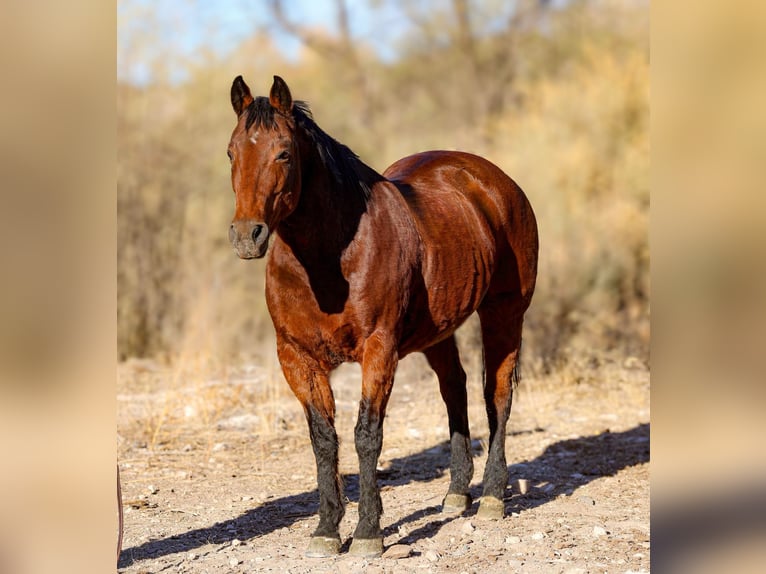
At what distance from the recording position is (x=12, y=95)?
2.43m

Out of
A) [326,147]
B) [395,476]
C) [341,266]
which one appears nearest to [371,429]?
[341,266]

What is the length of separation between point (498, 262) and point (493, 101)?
39.1 feet

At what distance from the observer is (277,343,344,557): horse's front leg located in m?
4.70

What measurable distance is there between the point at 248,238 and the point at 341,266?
82cm

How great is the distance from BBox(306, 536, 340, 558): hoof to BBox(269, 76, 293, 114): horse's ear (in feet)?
6.89

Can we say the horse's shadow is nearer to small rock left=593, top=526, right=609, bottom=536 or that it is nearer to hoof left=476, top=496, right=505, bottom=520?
hoof left=476, top=496, right=505, bottom=520

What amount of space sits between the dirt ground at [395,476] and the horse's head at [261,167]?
163cm

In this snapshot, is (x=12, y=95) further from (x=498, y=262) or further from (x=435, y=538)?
(x=498, y=262)

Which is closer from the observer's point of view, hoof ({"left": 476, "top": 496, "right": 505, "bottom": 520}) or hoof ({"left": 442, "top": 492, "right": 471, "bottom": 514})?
hoof ({"left": 476, "top": 496, "right": 505, "bottom": 520})

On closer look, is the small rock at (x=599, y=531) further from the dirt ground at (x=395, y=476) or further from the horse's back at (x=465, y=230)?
the horse's back at (x=465, y=230)

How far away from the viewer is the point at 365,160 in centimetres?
1412

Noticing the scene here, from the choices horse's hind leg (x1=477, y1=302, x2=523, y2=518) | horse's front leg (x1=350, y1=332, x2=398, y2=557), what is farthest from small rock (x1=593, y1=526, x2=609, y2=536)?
horse's front leg (x1=350, y1=332, x2=398, y2=557)

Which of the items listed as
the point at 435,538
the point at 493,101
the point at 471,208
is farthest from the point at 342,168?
the point at 493,101

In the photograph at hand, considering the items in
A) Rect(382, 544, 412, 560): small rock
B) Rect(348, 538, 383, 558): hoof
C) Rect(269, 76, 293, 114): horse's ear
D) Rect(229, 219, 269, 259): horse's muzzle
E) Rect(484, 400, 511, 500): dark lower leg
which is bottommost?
Rect(382, 544, 412, 560): small rock
